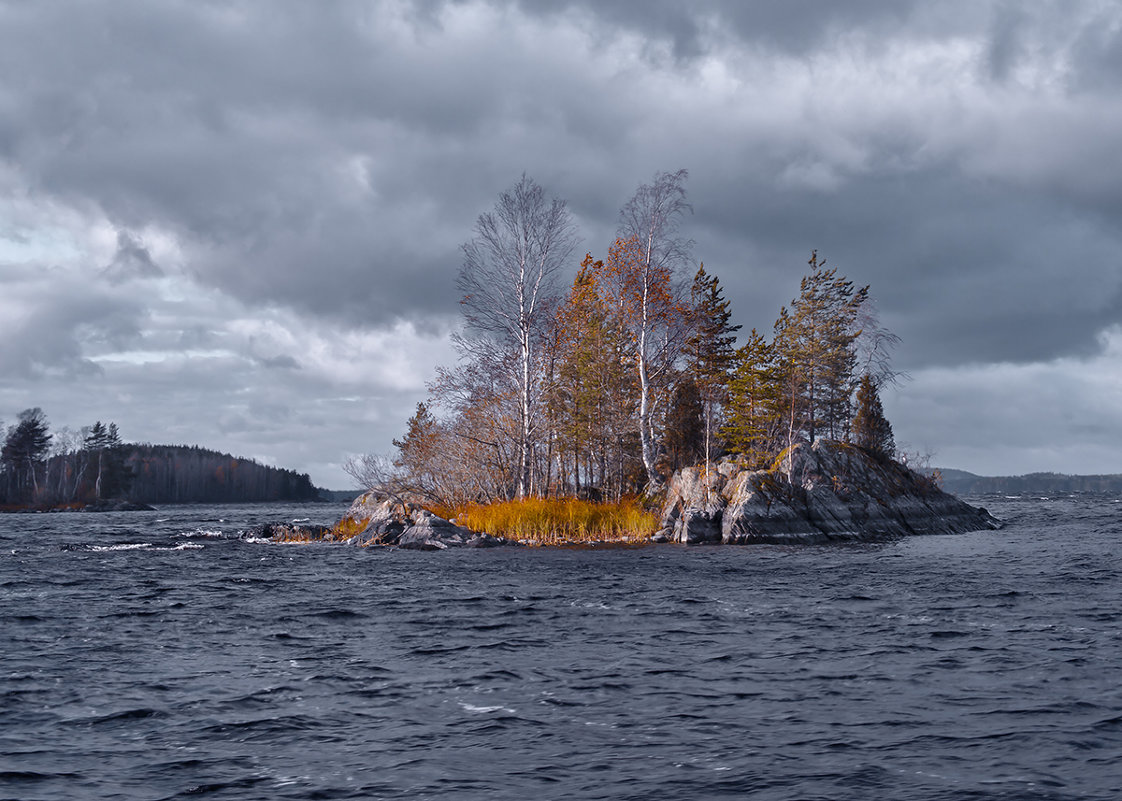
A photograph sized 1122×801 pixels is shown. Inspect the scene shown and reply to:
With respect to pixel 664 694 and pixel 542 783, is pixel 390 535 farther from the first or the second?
pixel 542 783

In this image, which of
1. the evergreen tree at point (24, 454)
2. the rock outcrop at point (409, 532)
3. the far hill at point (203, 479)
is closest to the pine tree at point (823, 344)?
the rock outcrop at point (409, 532)

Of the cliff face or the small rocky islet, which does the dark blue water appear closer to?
the small rocky islet

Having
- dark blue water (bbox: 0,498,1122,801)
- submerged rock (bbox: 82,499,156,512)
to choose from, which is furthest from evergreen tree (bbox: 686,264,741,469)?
submerged rock (bbox: 82,499,156,512)

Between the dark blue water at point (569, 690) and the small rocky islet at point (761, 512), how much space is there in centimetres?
1535

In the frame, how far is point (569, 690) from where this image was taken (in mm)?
10500

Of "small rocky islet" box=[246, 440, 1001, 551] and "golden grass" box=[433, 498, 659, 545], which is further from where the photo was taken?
"small rocky islet" box=[246, 440, 1001, 551]

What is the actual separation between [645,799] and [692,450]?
44437 mm

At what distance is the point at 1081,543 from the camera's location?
111 feet

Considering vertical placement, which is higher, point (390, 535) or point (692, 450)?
point (692, 450)

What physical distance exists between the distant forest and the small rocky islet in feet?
324

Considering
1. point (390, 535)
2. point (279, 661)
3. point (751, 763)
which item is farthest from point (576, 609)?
point (390, 535)

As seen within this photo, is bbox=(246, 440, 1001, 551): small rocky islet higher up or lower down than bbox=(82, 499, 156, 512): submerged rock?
higher up

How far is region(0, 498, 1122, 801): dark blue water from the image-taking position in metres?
7.43

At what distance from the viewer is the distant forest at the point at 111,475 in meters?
123
